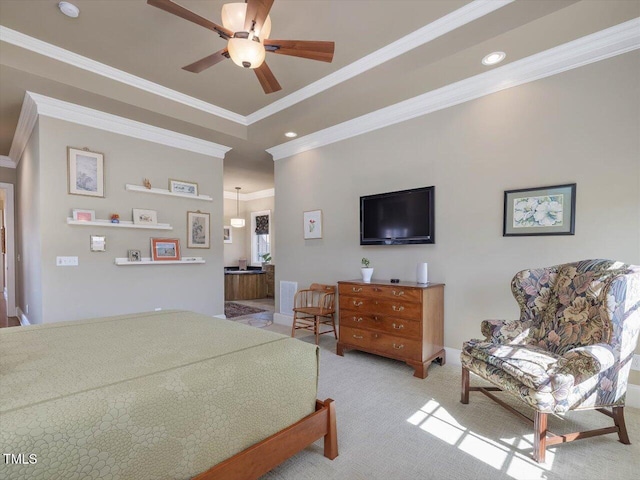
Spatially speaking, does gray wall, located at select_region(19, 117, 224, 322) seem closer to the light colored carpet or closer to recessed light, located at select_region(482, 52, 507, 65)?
the light colored carpet

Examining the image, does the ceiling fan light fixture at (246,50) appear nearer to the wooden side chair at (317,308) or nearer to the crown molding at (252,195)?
the wooden side chair at (317,308)

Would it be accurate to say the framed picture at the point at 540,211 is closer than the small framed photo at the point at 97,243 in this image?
Yes

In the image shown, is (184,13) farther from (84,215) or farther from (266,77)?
(84,215)

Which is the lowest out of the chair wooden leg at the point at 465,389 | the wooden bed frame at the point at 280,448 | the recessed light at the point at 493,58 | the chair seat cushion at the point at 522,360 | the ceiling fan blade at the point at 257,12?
the chair wooden leg at the point at 465,389

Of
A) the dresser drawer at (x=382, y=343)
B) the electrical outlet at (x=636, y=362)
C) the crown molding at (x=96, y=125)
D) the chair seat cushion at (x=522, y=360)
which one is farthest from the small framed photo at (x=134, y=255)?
the electrical outlet at (x=636, y=362)

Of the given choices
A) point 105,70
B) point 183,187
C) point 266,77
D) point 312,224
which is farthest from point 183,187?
point 266,77

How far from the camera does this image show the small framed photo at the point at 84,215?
12.1 feet

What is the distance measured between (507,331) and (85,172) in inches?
185

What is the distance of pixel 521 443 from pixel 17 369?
8.97ft

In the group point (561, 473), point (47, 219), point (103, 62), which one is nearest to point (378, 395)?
point (561, 473)

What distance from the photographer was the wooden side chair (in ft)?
13.3

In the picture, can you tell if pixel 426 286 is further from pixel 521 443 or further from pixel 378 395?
pixel 521 443

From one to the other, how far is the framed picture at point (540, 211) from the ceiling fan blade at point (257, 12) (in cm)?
254

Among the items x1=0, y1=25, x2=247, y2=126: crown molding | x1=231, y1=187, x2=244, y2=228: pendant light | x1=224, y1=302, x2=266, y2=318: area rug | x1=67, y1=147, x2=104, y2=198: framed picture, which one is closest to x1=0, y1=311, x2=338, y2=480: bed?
x1=67, y1=147, x2=104, y2=198: framed picture
